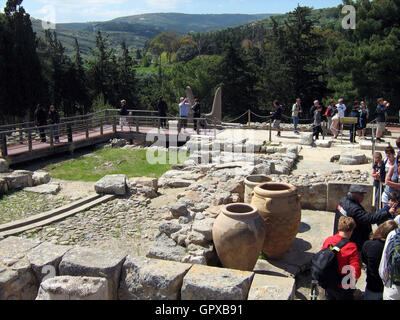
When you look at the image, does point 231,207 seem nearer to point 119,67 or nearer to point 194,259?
point 194,259

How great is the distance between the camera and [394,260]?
12.7 feet

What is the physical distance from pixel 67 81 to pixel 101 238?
3500cm

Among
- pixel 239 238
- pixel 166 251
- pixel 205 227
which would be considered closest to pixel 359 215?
pixel 239 238

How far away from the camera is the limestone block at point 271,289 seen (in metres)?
4.03

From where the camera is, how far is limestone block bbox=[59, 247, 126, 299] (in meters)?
4.52

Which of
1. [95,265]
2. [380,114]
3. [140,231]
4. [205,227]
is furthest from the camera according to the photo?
[380,114]

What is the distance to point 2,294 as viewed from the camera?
453 cm

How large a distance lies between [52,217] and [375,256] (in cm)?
675

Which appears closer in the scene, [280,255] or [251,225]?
[251,225]

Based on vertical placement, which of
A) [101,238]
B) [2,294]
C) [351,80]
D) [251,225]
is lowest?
[101,238]

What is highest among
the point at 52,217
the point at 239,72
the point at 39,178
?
the point at 239,72

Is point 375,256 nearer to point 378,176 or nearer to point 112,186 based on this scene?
point 378,176

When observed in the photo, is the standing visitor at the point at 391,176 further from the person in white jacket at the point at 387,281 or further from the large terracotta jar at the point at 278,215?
the person in white jacket at the point at 387,281
